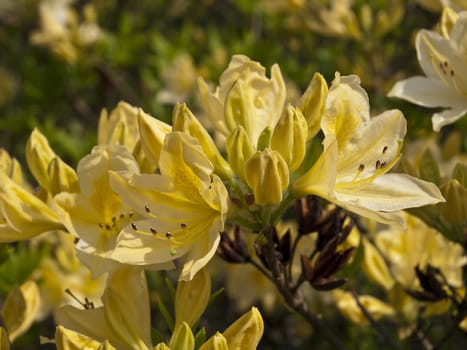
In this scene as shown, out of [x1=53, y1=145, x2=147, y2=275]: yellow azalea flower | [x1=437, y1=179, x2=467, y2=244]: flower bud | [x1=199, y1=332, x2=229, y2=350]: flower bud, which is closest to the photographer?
[x1=199, y1=332, x2=229, y2=350]: flower bud

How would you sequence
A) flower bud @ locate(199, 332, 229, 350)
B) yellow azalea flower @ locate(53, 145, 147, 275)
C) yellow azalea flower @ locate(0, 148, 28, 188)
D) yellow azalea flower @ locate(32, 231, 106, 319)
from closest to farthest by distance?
flower bud @ locate(199, 332, 229, 350)
yellow azalea flower @ locate(53, 145, 147, 275)
yellow azalea flower @ locate(0, 148, 28, 188)
yellow azalea flower @ locate(32, 231, 106, 319)

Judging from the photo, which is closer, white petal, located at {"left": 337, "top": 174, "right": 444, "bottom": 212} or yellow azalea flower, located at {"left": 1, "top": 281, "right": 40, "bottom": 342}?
white petal, located at {"left": 337, "top": 174, "right": 444, "bottom": 212}

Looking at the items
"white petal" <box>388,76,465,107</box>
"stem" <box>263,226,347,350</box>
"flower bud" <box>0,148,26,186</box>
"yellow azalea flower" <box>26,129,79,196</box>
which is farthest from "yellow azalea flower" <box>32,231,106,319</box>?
"white petal" <box>388,76,465,107</box>

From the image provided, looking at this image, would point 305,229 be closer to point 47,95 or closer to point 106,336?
point 106,336

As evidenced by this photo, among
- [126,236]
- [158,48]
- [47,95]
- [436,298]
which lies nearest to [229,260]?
[126,236]

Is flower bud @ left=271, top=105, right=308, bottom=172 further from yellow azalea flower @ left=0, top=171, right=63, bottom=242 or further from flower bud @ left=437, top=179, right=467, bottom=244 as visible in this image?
yellow azalea flower @ left=0, top=171, right=63, bottom=242

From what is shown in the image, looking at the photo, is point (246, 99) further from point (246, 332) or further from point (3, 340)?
point (3, 340)
